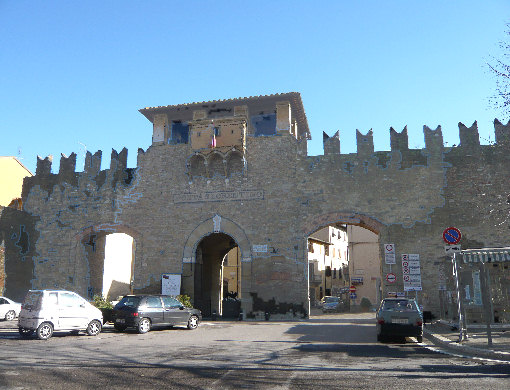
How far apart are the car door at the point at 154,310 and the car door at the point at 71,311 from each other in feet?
6.60

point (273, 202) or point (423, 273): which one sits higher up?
point (273, 202)

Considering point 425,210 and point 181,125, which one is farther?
point 181,125

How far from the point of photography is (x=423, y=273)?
17.9 metres

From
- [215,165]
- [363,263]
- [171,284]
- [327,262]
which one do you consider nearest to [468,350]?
[171,284]

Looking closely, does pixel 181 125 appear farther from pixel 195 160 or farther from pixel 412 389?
pixel 412 389

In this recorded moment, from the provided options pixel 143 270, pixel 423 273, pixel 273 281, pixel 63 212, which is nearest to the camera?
pixel 423 273

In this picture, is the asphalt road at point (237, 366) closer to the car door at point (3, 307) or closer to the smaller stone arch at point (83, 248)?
the car door at point (3, 307)

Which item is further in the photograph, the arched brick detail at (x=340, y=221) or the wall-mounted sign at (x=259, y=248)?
the wall-mounted sign at (x=259, y=248)

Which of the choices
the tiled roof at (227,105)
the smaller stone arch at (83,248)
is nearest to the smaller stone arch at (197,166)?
the tiled roof at (227,105)

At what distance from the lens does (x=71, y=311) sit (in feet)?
40.1

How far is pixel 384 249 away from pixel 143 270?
12.0 m

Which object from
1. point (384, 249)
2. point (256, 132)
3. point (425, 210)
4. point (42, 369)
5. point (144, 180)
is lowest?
point (42, 369)

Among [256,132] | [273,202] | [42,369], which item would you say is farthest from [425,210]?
[42,369]

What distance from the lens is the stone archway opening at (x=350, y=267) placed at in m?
37.2
